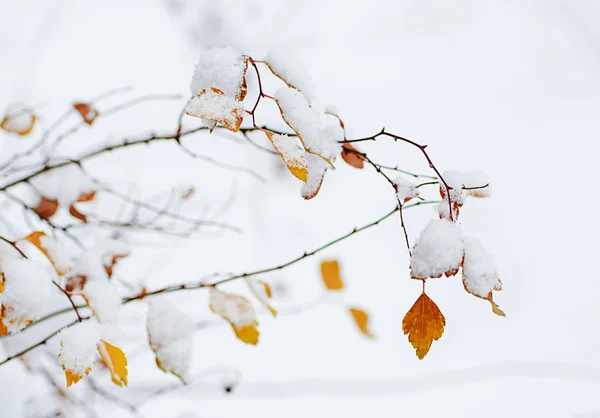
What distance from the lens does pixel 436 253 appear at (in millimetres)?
336

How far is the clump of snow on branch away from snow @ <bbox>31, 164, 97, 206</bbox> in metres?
0.24

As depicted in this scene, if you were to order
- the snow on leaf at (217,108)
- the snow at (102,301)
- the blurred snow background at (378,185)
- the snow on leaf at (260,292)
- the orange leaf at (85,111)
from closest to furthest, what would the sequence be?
the snow on leaf at (217,108) < the snow at (102,301) < the snow on leaf at (260,292) < the orange leaf at (85,111) < the blurred snow background at (378,185)

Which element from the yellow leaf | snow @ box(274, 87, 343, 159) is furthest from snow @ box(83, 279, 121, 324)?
snow @ box(274, 87, 343, 159)

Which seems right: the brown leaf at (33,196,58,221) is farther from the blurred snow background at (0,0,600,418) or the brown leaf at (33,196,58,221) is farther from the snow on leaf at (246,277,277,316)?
the blurred snow background at (0,0,600,418)

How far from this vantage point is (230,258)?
1.59m

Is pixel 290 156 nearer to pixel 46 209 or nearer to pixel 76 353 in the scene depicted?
pixel 76 353

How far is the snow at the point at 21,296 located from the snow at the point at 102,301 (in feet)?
0.17

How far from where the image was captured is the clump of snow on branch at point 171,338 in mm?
456

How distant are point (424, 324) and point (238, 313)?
0.24 m

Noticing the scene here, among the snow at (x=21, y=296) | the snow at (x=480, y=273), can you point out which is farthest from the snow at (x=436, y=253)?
the snow at (x=21, y=296)

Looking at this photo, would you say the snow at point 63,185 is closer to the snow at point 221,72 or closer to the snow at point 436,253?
the snow at point 221,72

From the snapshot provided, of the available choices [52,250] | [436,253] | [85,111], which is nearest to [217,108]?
[436,253]

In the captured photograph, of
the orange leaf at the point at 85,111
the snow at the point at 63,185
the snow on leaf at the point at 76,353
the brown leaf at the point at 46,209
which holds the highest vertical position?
the orange leaf at the point at 85,111

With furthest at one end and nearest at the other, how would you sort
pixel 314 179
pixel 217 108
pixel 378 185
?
pixel 378 185 → pixel 314 179 → pixel 217 108
